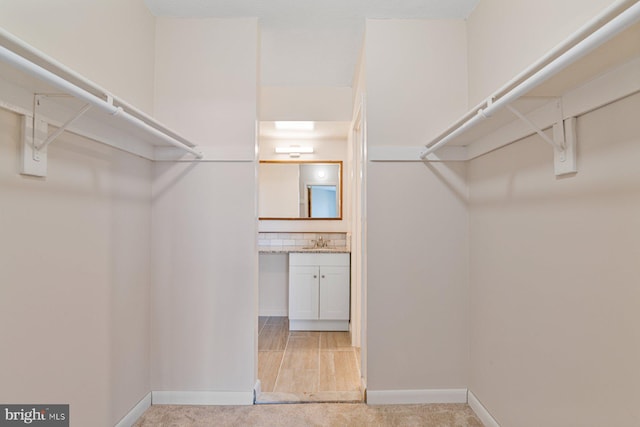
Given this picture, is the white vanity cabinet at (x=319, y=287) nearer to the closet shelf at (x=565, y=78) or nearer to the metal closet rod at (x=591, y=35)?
the closet shelf at (x=565, y=78)

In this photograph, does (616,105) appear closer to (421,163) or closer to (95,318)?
(421,163)

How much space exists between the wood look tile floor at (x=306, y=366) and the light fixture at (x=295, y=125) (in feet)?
7.06

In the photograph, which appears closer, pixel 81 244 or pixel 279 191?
pixel 81 244

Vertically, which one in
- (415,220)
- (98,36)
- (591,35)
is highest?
(98,36)

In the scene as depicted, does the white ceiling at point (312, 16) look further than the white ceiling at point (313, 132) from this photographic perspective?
No

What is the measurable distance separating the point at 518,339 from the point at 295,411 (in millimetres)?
1227

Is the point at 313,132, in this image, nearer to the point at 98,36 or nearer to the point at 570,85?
the point at 98,36

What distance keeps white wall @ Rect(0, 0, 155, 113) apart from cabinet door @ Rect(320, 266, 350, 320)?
2.18 metres

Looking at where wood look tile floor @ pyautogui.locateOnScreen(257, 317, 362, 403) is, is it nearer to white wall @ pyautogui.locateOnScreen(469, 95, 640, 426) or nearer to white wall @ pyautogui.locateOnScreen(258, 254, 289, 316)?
white wall @ pyautogui.locateOnScreen(258, 254, 289, 316)

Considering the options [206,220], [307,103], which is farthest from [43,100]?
[307,103]

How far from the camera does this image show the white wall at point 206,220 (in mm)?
1875

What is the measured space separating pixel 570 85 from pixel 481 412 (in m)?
1.62

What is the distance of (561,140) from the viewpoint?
115cm

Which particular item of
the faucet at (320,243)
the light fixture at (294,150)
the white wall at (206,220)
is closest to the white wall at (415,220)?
the white wall at (206,220)
